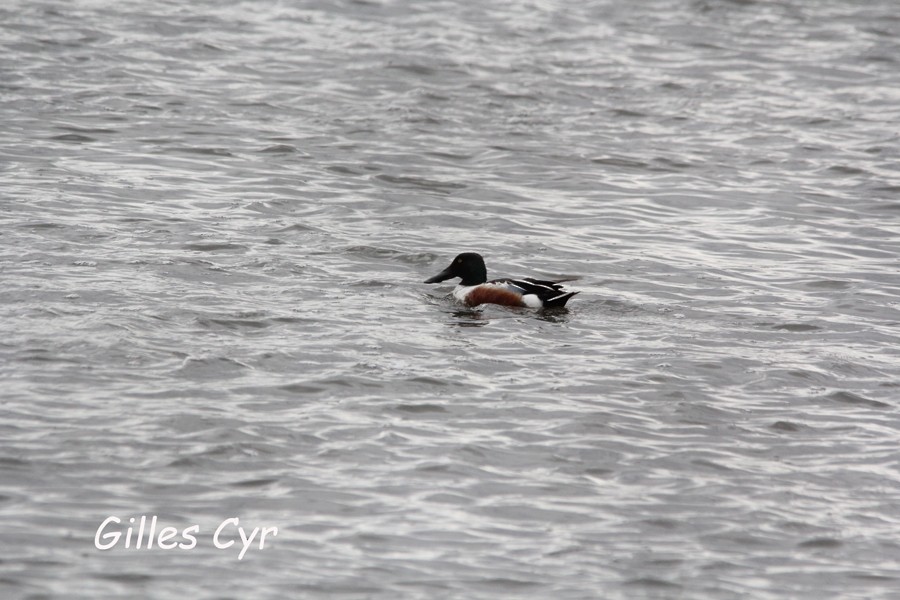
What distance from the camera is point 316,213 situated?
44.4 feet

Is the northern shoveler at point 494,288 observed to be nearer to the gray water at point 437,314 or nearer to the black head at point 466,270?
the black head at point 466,270

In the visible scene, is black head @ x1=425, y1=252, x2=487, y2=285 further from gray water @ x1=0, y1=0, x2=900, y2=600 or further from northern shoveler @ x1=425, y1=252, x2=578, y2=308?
gray water @ x1=0, y1=0, x2=900, y2=600

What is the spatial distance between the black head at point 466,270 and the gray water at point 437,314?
23cm

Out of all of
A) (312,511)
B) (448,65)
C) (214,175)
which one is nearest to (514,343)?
(312,511)

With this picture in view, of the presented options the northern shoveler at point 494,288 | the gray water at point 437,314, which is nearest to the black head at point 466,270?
the northern shoveler at point 494,288

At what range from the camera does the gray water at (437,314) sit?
6973 mm

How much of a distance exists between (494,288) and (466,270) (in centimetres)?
37

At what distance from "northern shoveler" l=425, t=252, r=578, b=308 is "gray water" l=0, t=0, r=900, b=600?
0.16 meters

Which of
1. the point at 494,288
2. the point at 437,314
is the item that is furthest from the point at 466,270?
the point at 437,314

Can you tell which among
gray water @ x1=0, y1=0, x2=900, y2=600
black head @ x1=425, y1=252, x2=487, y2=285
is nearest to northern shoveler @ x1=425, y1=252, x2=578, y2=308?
black head @ x1=425, y1=252, x2=487, y2=285

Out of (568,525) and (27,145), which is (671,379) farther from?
(27,145)

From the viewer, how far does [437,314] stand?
36.2 feet

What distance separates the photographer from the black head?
1161 centimetres

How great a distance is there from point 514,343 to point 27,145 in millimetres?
7082
